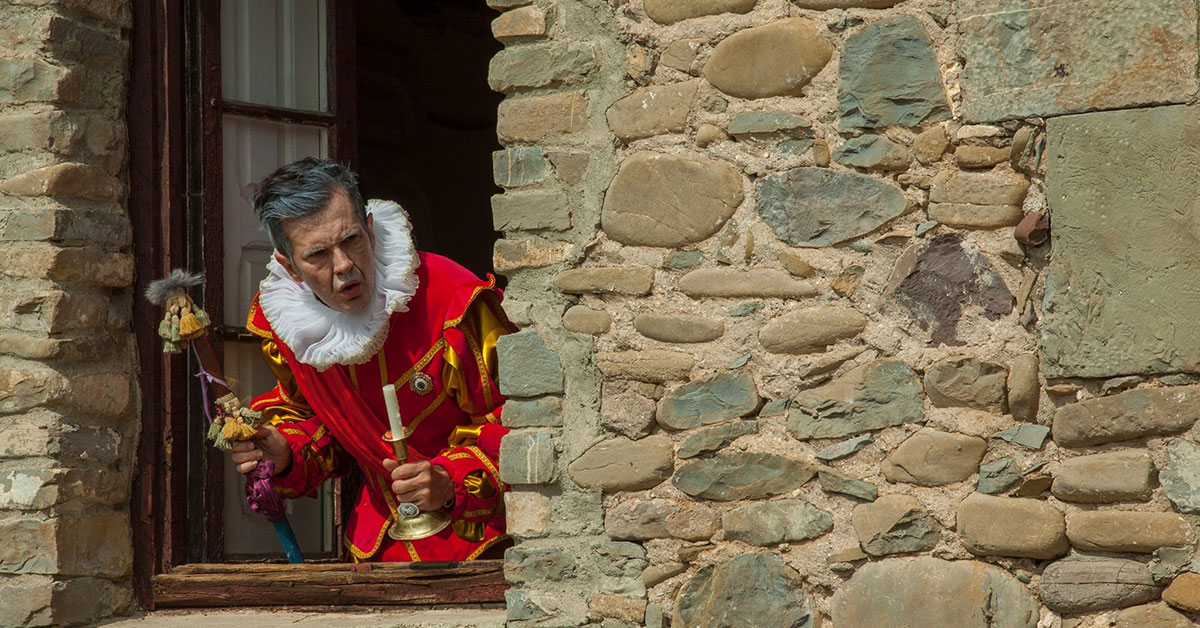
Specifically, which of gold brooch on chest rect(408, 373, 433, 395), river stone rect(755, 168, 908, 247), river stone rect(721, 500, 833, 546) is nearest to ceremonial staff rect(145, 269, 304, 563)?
gold brooch on chest rect(408, 373, 433, 395)

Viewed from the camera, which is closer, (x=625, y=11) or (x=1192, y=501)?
(x=1192, y=501)

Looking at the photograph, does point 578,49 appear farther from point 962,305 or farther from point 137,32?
point 137,32

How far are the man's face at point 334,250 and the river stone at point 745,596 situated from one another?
1.13 meters

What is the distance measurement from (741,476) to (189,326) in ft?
4.21

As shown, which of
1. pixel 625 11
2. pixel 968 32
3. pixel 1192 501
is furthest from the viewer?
pixel 625 11

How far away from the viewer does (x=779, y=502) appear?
2.70 metres

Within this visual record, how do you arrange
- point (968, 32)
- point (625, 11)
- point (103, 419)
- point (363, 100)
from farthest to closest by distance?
1. point (363, 100)
2. point (103, 419)
3. point (625, 11)
4. point (968, 32)

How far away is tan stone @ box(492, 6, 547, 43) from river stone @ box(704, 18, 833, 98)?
0.37 m

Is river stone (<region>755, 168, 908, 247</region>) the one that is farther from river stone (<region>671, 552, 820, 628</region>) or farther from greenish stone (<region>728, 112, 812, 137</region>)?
river stone (<region>671, 552, 820, 628</region>)

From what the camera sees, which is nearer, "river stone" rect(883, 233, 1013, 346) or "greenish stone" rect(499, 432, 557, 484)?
"river stone" rect(883, 233, 1013, 346)

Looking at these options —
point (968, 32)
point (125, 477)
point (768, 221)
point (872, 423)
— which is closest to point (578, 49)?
point (768, 221)

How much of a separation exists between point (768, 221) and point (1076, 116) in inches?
22.6

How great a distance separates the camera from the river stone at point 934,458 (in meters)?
2.57

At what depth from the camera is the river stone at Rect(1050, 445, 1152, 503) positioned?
2445mm
